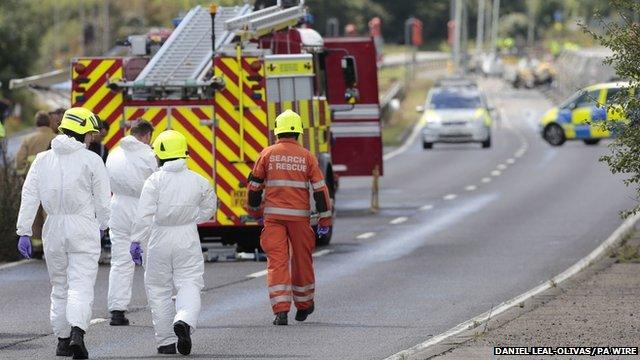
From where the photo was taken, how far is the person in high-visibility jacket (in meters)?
15.5

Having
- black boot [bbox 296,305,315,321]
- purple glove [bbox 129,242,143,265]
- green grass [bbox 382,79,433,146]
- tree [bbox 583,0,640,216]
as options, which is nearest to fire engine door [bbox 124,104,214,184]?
black boot [bbox 296,305,315,321]

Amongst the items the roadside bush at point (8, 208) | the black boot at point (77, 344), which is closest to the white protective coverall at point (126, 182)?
the black boot at point (77, 344)

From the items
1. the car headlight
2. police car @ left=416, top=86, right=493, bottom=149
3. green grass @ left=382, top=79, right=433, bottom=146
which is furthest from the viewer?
green grass @ left=382, top=79, right=433, bottom=146

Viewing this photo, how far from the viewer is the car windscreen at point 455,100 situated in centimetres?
5134

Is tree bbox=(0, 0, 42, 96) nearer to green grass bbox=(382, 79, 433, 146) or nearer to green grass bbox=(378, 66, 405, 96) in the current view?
green grass bbox=(382, 79, 433, 146)

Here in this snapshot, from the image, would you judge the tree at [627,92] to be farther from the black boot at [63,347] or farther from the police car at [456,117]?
the police car at [456,117]

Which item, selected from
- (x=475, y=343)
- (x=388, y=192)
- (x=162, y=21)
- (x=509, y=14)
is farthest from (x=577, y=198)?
(x=509, y=14)

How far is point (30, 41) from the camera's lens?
74000mm

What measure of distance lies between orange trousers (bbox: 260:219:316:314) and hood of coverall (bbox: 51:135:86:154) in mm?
2537

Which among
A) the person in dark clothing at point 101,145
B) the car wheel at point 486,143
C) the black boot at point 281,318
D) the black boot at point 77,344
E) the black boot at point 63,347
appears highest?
the black boot at point 77,344

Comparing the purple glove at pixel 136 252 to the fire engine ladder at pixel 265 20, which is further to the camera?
the fire engine ladder at pixel 265 20

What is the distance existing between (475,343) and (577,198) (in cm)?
2127

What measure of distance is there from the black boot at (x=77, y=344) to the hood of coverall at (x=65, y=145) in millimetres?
1300

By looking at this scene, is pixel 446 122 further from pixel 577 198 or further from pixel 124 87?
pixel 124 87
